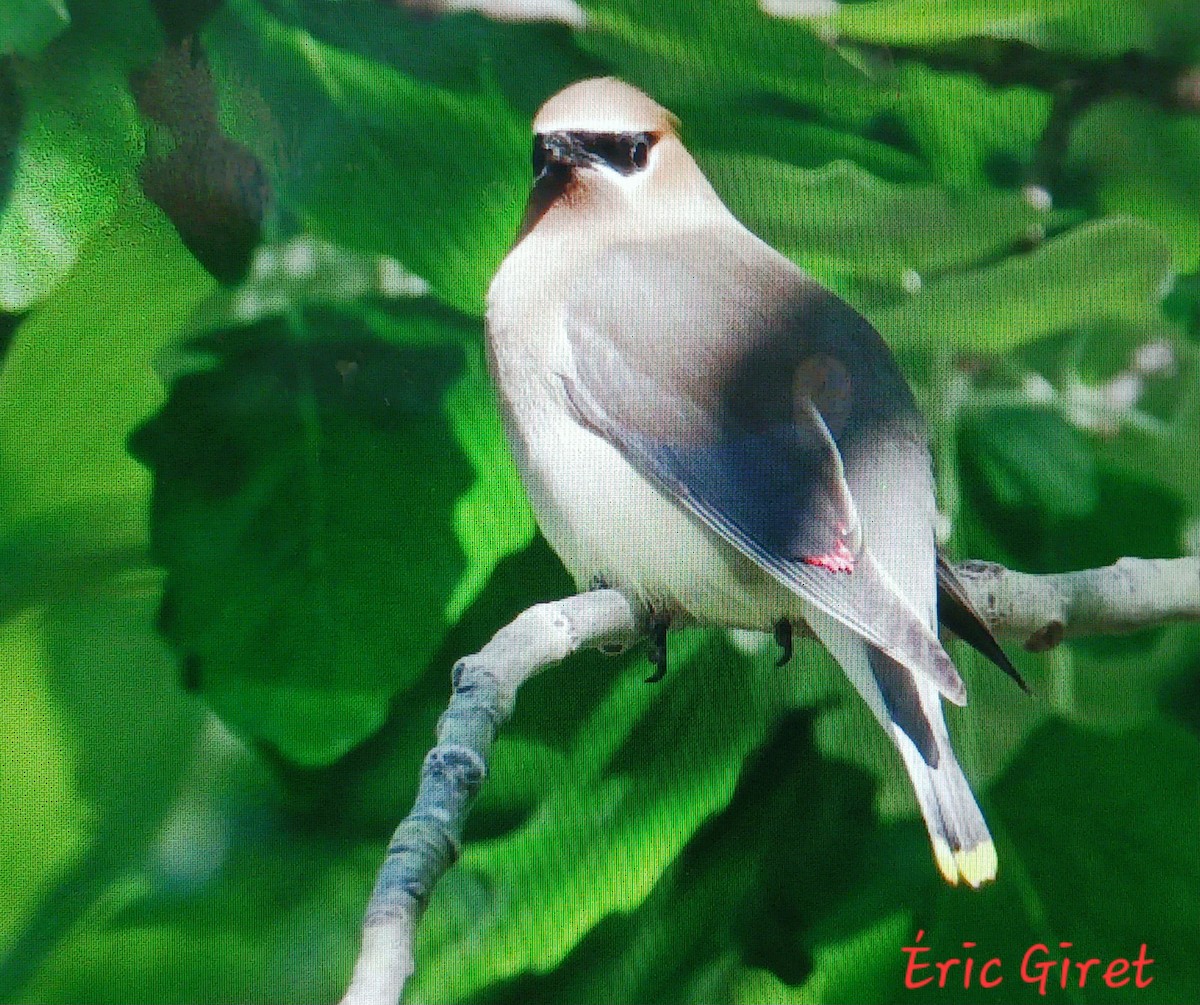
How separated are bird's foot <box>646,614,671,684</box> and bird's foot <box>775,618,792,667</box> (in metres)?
0.07

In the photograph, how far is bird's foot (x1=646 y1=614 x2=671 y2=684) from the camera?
2.96 ft

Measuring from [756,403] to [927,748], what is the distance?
0.24 m

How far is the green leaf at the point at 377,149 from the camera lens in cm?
91

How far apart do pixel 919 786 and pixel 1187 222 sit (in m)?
0.41

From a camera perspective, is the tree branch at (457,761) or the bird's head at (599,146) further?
the bird's head at (599,146)

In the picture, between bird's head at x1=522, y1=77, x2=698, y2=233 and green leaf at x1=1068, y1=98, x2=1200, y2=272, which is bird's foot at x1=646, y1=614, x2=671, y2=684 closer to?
bird's head at x1=522, y1=77, x2=698, y2=233

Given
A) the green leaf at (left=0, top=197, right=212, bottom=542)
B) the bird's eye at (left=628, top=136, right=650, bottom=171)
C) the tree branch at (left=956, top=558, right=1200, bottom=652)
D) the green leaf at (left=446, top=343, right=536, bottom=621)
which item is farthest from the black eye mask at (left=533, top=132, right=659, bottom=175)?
the tree branch at (left=956, top=558, right=1200, bottom=652)

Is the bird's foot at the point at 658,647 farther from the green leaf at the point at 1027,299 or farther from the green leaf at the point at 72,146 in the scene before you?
the green leaf at the point at 72,146

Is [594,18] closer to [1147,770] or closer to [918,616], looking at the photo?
[918,616]

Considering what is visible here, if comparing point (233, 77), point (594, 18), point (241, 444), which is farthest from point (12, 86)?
point (594, 18)

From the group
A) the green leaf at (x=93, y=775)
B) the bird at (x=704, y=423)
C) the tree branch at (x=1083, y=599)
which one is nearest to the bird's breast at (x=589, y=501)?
the bird at (x=704, y=423)

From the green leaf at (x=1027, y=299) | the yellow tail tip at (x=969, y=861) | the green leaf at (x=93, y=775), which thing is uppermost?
the green leaf at (x=1027, y=299)

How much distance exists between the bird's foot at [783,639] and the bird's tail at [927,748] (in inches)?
0.7

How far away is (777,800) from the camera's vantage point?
897mm
